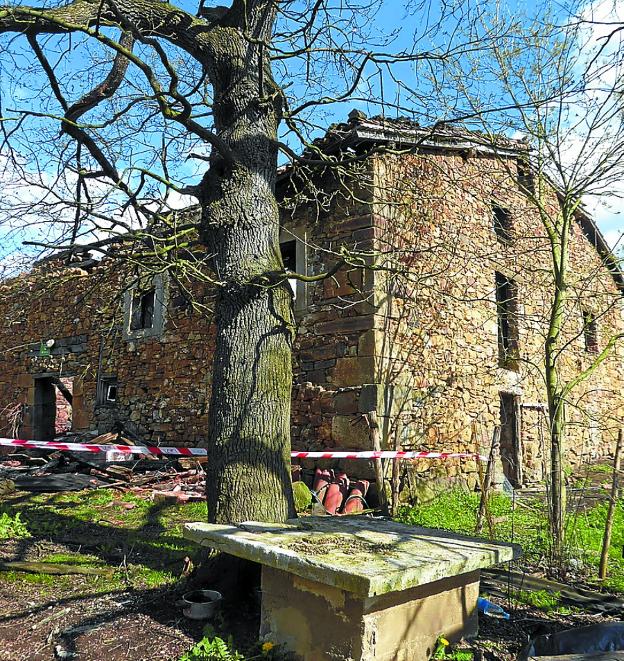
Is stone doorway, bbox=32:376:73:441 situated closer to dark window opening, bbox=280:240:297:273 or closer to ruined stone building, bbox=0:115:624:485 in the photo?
ruined stone building, bbox=0:115:624:485

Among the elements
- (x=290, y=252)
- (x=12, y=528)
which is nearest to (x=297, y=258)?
(x=290, y=252)

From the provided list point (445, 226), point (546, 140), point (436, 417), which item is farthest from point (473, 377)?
point (546, 140)

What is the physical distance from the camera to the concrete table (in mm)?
2811

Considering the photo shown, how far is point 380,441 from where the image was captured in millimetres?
7484

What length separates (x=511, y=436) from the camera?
33.4 ft

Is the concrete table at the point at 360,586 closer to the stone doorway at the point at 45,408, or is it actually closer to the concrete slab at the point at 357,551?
the concrete slab at the point at 357,551

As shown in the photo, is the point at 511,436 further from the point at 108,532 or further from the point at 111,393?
the point at 111,393

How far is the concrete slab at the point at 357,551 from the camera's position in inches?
108

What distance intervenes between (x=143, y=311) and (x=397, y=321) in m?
5.90

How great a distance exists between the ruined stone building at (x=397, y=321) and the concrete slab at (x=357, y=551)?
2459mm

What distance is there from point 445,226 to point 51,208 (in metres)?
5.74

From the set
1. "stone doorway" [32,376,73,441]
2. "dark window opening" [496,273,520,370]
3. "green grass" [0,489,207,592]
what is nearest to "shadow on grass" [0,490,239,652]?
"green grass" [0,489,207,592]

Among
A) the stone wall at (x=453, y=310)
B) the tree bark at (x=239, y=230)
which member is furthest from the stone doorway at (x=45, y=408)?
the tree bark at (x=239, y=230)

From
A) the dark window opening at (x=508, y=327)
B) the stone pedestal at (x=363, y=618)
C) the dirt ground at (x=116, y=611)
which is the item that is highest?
the dark window opening at (x=508, y=327)
